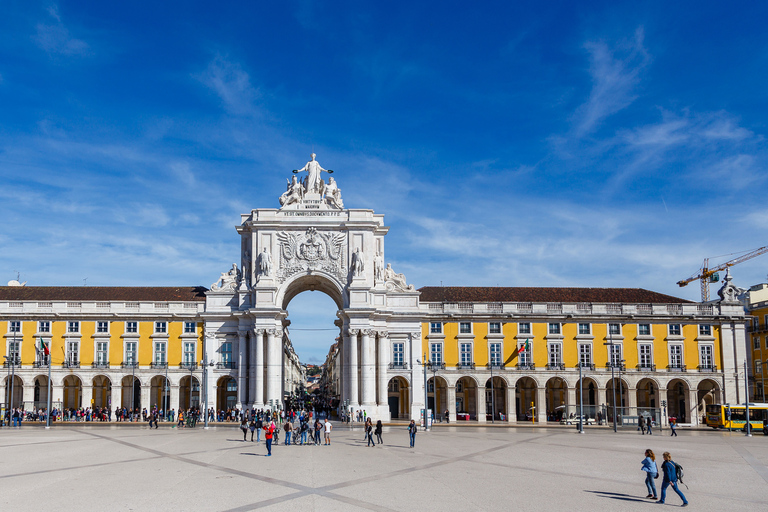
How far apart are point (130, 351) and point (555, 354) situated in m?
46.0

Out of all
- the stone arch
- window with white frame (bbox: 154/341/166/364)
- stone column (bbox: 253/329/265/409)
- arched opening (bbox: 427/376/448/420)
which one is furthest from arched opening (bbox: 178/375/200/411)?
arched opening (bbox: 427/376/448/420)

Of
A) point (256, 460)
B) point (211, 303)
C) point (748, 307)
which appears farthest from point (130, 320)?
point (748, 307)

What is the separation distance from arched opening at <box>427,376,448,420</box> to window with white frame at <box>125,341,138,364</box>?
31.8 m

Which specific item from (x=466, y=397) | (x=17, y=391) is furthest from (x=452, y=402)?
(x=17, y=391)

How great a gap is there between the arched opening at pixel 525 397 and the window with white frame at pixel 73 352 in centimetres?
4803

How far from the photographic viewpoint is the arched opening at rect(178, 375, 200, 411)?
77188 millimetres

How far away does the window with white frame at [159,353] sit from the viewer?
76431 mm

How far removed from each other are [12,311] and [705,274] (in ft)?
389

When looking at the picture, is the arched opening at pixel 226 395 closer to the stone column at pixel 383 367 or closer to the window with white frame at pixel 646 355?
the stone column at pixel 383 367

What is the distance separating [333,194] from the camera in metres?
78.9

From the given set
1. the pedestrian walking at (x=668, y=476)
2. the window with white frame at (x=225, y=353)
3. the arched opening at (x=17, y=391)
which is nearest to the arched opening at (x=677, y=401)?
the window with white frame at (x=225, y=353)

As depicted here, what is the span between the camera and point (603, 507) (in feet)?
70.5

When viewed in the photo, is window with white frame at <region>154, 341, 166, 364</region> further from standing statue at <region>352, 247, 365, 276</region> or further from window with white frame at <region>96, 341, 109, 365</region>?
standing statue at <region>352, 247, 365, 276</region>

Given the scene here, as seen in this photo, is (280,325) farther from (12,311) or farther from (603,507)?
(603,507)
